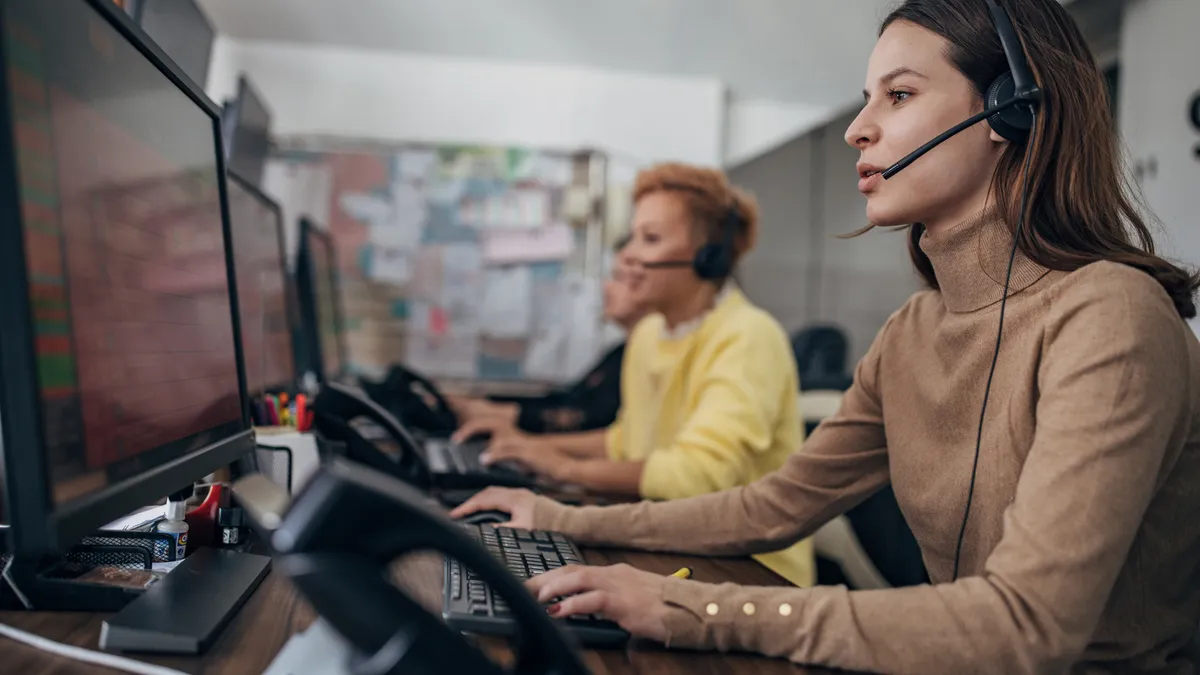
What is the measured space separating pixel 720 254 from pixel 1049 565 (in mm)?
1401

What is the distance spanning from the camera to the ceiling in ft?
11.4

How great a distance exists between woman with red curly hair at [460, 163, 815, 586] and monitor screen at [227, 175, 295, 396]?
47 cm

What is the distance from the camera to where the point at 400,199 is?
11.8ft

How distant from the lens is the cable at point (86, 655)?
1.78ft

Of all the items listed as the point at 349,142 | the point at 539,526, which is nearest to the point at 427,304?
the point at 349,142

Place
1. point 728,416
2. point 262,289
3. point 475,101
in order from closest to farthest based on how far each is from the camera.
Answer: point 728,416 → point 262,289 → point 475,101

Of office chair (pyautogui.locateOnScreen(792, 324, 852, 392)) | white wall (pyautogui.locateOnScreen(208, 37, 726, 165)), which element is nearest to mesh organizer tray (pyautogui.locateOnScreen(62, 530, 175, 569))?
office chair (pyautogui.locateOnScreen(792, 324, 852, 392))

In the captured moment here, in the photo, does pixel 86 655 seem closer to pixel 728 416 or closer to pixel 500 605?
pixel 500 605

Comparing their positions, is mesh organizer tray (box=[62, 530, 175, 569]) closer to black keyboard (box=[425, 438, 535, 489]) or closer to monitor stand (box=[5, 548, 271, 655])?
monitor stand (box=[5, 548, 271, 655])

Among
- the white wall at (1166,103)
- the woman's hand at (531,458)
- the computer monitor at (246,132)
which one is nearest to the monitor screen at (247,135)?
the computer monitor at (246,132)

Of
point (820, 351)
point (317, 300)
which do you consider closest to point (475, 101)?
point (317, 300)

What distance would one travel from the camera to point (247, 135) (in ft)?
6.50

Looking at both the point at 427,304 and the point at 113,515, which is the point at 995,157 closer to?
the point at 113,515

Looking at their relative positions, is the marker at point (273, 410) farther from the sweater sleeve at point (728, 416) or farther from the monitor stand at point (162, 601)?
the sweater sleeve at point (728, 416)
